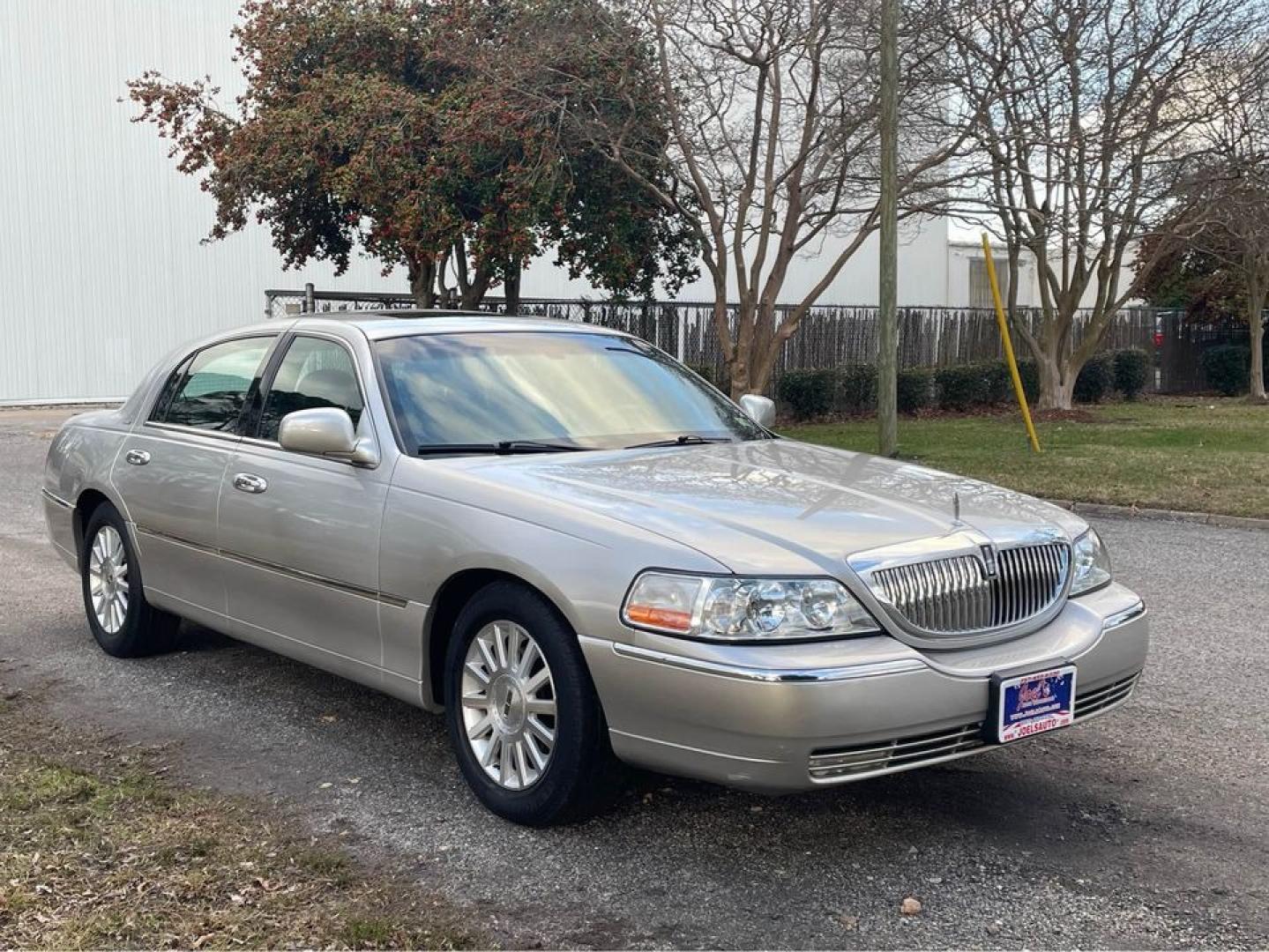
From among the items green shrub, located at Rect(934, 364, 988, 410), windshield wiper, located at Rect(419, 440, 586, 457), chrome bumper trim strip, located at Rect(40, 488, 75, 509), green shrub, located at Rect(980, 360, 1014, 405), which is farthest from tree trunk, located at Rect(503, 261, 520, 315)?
windshield wiper, located at Rect(419, 440, 586, 457)

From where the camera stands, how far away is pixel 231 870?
384 centimetres

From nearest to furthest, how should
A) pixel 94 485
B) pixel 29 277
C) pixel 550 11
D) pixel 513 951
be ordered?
1. pixel 513 951
2. pixel 94 485
3. pixel 550 11
4. pixel 29 277

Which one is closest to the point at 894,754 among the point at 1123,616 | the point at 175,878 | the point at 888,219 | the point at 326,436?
the point at 1123,616

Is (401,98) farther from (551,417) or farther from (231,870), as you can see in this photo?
(231,870)

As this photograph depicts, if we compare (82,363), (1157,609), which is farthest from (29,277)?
(1157,609)

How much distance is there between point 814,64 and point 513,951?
13488 mm

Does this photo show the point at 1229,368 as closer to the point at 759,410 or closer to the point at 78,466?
the point at 759,410

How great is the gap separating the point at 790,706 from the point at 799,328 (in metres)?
20.2

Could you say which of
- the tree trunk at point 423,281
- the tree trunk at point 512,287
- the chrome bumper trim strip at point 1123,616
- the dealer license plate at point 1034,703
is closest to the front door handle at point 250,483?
the dealer license plate at point 1034,703

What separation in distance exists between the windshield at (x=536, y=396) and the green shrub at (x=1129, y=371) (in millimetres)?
25100

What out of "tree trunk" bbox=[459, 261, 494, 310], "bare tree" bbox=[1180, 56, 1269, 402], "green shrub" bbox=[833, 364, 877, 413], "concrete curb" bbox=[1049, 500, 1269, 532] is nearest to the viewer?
"concrete curb" bbox=[1049, 500, 1269, 532]

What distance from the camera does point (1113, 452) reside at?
15891mm

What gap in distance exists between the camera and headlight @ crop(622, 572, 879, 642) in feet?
12.1

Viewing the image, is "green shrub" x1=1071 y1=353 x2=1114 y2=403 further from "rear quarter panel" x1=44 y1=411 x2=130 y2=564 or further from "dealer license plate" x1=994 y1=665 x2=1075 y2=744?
"dealer license plate" x1=994 y1=665 x2=1075 y2=744
